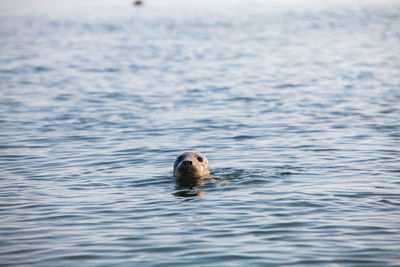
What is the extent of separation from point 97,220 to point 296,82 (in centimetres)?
1952

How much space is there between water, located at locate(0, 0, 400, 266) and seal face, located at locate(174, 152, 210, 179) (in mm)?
380

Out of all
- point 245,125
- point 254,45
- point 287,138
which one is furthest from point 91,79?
point 254,45

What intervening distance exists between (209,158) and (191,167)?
263 centimetres

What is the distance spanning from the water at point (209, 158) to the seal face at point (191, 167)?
0.38 metres

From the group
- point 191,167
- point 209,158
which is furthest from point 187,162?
point 209,158

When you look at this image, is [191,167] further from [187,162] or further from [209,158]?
[209,158]

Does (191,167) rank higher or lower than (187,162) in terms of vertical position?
lower

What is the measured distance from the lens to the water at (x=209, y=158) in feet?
31.9

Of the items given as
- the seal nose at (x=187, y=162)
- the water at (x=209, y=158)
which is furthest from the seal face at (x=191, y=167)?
the water at (x=209, y=158)

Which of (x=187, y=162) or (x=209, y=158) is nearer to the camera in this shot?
(x=187, y=162)

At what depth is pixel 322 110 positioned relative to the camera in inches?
864

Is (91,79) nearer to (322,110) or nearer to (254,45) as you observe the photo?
(322,110)

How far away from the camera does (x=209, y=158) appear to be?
620 inches

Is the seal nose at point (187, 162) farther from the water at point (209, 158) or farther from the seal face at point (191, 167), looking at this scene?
the water at point (209, 158)
